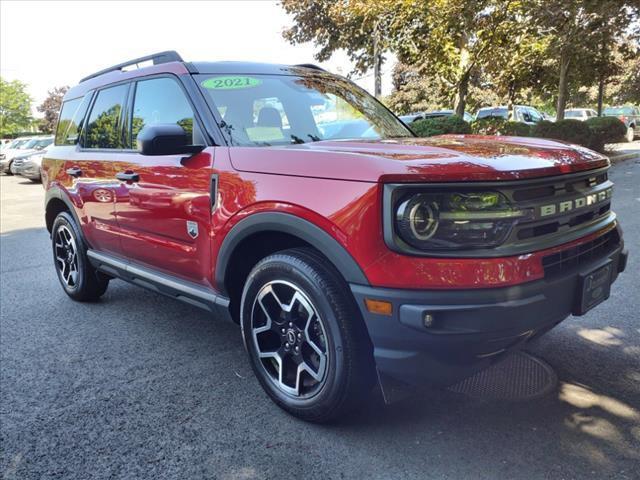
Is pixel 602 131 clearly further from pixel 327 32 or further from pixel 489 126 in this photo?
pixel 327 32

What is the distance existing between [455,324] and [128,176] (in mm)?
2491

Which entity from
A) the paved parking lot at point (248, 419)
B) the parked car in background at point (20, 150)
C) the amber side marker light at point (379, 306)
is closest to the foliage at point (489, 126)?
the paved parking lot at point (248, 419)

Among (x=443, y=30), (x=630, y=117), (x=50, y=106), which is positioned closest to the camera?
(x=443, y=30)

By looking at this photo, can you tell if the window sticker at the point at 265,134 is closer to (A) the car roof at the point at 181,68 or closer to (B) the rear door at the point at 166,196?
(B) the rear door at the point at 166,196

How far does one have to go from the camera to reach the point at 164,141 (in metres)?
2.95

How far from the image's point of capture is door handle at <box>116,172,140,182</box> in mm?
3549

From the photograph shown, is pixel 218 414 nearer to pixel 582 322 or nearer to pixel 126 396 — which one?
pixel 126 396

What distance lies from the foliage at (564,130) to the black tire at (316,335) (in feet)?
44.8

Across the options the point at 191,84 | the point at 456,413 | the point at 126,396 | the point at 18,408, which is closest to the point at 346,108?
the point at 191,84

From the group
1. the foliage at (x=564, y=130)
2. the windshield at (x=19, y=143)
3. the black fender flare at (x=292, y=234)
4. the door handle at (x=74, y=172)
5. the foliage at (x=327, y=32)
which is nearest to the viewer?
the black fender flare at (x=292, y=234)

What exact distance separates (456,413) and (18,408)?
7.94 feet

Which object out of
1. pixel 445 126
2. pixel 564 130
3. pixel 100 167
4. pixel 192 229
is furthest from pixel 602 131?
pixel 192 229

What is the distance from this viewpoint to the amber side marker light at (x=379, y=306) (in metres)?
2.17

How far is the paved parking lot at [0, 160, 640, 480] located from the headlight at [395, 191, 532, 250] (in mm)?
1001
